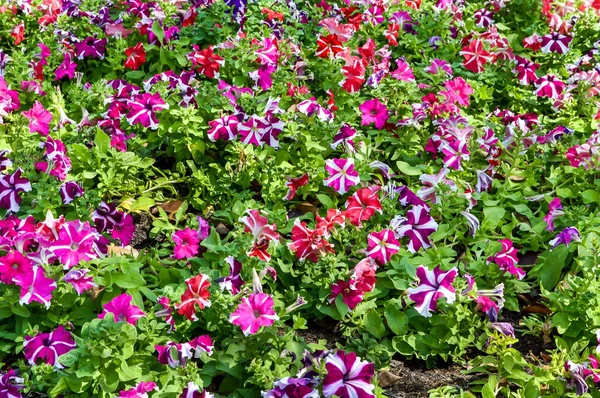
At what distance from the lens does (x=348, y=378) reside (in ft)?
7.60

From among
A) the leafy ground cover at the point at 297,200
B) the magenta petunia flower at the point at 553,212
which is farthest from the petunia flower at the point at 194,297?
the magenta petunia flower at the point at 553,212

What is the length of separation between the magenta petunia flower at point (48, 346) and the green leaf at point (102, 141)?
106cm

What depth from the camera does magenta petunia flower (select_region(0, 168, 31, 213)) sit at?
3.04 metres

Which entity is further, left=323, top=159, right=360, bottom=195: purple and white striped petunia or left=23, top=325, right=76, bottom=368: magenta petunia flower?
left=323, top=159, right=360, bottom=195: purple and white striped petunia

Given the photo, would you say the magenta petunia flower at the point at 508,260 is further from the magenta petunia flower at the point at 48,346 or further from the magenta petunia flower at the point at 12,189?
the magenta petunia flower at the point at 12,189

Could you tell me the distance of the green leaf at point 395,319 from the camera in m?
2.68

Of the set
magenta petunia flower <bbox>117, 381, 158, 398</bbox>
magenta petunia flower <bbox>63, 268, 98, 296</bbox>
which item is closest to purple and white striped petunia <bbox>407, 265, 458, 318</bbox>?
magenta petunia flower <bbox>117, 381, 158, 398</bbox>

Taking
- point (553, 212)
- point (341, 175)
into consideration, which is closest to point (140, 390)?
point (341, 175)

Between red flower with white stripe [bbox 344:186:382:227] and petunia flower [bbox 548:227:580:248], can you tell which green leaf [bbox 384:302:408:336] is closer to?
red flower with white stripe [bbox 344:186:382:227]

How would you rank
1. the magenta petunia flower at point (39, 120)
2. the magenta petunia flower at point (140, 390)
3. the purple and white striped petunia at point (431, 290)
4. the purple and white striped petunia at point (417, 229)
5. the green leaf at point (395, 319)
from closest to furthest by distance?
the magenta petunia flower at point (140, 390) < the purple and white striped petunia at point (431, 290) < the green leaf at point (395, 319) < the purple and white striped petunia at point (417, 229) < the magenta petunia flower at point (39, 120)

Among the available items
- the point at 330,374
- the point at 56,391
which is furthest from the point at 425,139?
the point at 56,391

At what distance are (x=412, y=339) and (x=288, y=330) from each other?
0.43m

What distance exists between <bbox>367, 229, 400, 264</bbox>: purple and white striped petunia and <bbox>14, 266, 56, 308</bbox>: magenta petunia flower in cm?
113

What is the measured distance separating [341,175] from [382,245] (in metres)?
0.44
